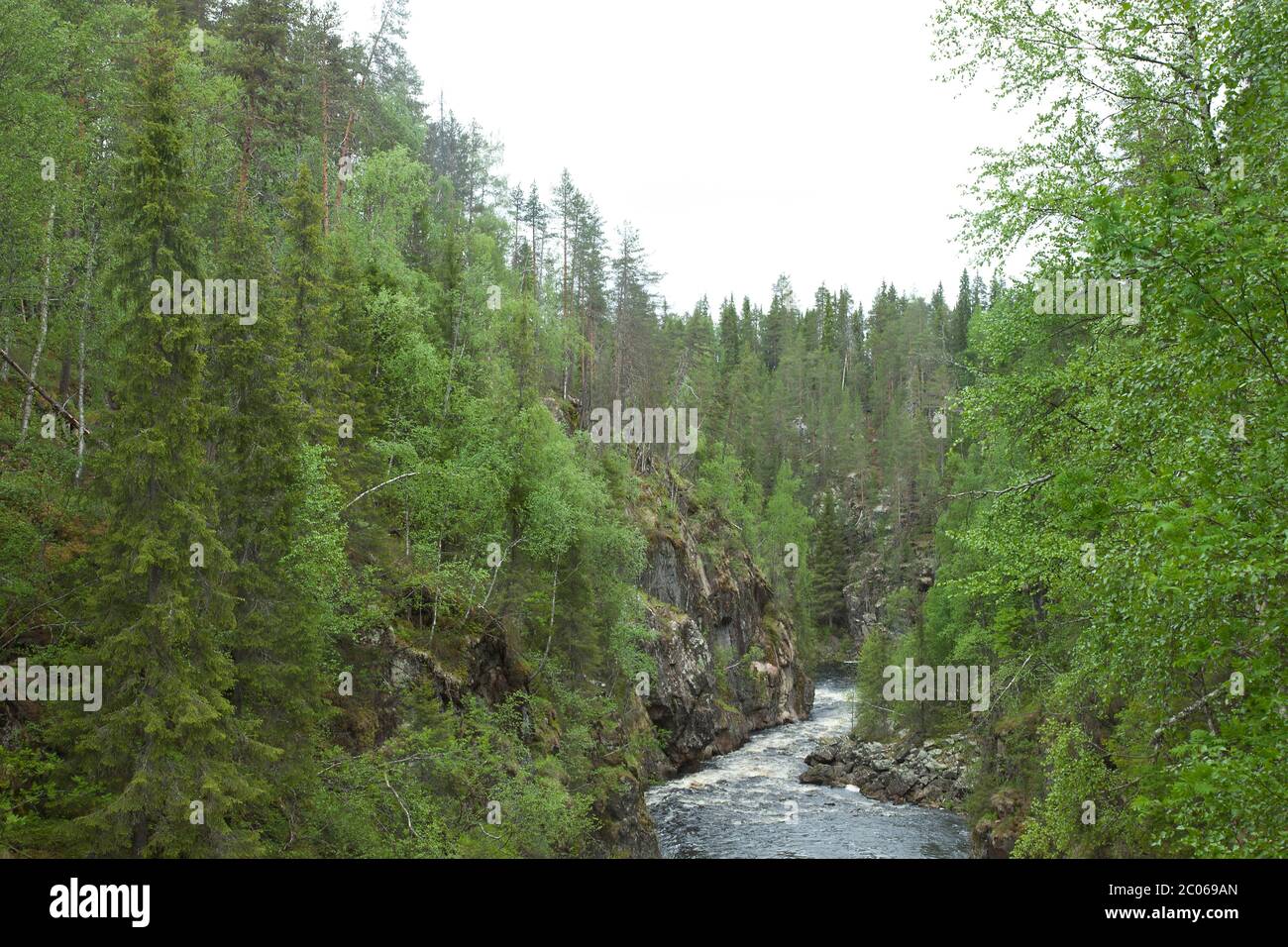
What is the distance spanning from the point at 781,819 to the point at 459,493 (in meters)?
22.0

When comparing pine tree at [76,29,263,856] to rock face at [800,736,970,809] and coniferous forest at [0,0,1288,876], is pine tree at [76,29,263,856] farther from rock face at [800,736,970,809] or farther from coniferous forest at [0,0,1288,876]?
rock face at [800,736,970,809]

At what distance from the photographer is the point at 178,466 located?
560 inches

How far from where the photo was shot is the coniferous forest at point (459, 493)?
8.09 meters

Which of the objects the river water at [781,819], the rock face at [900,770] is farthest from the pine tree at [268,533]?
the rock face at [900,770]

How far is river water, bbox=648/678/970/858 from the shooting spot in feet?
106

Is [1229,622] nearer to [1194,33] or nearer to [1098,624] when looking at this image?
[1098,624]

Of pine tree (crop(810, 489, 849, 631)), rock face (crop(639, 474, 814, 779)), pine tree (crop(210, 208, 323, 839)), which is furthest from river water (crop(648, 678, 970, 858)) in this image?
pine tree (crop(810, 489, 849, 631))

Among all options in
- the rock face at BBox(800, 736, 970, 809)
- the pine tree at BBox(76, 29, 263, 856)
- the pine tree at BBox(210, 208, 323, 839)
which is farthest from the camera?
the rock face at BBox(800, 736, 970, 809)

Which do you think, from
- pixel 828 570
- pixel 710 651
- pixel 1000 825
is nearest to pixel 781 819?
pixel 1000 825

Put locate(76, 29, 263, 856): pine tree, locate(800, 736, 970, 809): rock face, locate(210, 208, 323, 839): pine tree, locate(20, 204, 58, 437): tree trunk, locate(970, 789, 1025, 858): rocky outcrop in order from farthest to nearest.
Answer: locate(800, 736, 970, 809): rock face
locate(970, 789, 1025, 858): rocky outcrop
locate(20, 204, 58, 437): tree trunk
locate(210, 208, 323, 839): pine tree
locate(76, 29, 263, 856): pine tree

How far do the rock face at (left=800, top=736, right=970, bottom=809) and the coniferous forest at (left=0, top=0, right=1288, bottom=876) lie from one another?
10.1 inches

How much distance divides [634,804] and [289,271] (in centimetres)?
2307
